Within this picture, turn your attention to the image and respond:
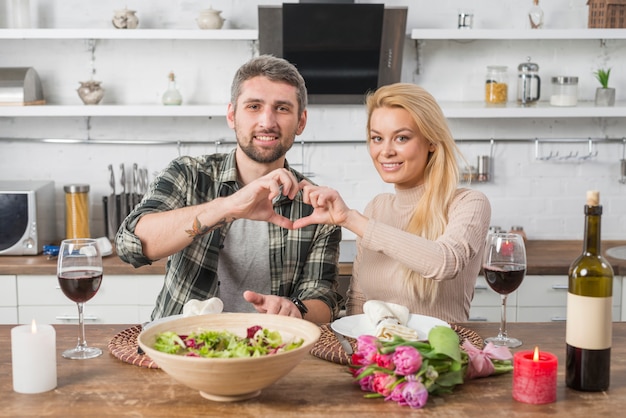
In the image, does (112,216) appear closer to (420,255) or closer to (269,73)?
(269,73)

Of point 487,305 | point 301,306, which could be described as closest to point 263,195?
point 301,306

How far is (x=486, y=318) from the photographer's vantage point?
12.0 feet

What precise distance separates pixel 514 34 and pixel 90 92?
2.02 m

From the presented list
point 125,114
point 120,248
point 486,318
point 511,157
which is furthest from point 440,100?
point 120,248

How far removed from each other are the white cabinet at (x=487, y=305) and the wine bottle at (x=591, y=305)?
2143mm

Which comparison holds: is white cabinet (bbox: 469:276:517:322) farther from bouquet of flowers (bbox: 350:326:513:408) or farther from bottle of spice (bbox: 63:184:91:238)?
bouquet of flowers (bbox: 350:326:513:408)

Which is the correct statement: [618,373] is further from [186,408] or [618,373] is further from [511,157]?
[511,157]

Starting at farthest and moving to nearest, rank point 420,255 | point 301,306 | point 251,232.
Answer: point 251,232
point 301,306
point 420,255

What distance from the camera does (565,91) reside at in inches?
154

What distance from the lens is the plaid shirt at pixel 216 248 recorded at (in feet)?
7.96

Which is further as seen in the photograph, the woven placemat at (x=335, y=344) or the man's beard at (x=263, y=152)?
the man's beard at (x=263, y=152)

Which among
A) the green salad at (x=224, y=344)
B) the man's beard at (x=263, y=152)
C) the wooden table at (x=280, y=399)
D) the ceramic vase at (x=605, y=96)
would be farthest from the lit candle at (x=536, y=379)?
the ceramic vase at (x=605, y=96)

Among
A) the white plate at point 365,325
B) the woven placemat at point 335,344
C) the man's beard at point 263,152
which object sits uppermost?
the man's beard at point 263,152

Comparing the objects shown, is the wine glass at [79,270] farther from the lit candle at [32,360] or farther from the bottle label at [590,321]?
the bottle label at [590,321]
